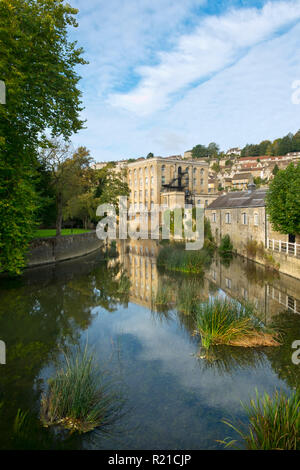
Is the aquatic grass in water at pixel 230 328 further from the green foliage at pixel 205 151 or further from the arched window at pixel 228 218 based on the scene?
the green foliage at pixel 205 151

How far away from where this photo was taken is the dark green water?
467cm

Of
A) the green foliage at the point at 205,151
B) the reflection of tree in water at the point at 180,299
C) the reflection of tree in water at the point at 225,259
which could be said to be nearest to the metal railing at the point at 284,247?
the reflection of tree in water at the point at 225,259

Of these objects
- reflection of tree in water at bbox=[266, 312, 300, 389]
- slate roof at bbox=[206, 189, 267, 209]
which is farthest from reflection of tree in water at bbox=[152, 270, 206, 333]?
slate roof at bbox=[206, 189, 267, 209]

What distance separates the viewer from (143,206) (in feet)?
214

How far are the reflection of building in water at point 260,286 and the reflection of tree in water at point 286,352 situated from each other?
1.79 ft

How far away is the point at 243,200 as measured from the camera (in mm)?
27312

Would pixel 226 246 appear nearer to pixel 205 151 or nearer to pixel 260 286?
pixel 260 286

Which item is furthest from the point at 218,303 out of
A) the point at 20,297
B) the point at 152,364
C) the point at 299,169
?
the point at 299,169

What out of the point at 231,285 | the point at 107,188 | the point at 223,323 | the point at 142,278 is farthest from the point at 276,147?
the point at 223,323

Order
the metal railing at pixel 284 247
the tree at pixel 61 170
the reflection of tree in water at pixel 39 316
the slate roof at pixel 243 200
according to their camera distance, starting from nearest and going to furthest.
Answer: the reflection of tree in water at pixel 39 316 < the metal railing at pixel 284 247 < the slate roof at pixel 243 200 < the tree at pixel 61 170

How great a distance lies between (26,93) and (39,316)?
8.14 metres

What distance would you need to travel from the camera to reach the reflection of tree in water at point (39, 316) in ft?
19.0

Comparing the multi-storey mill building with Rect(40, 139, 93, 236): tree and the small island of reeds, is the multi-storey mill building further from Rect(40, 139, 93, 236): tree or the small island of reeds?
the small island of reeds

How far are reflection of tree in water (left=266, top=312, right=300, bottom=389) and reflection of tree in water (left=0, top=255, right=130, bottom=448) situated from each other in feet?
16.2
